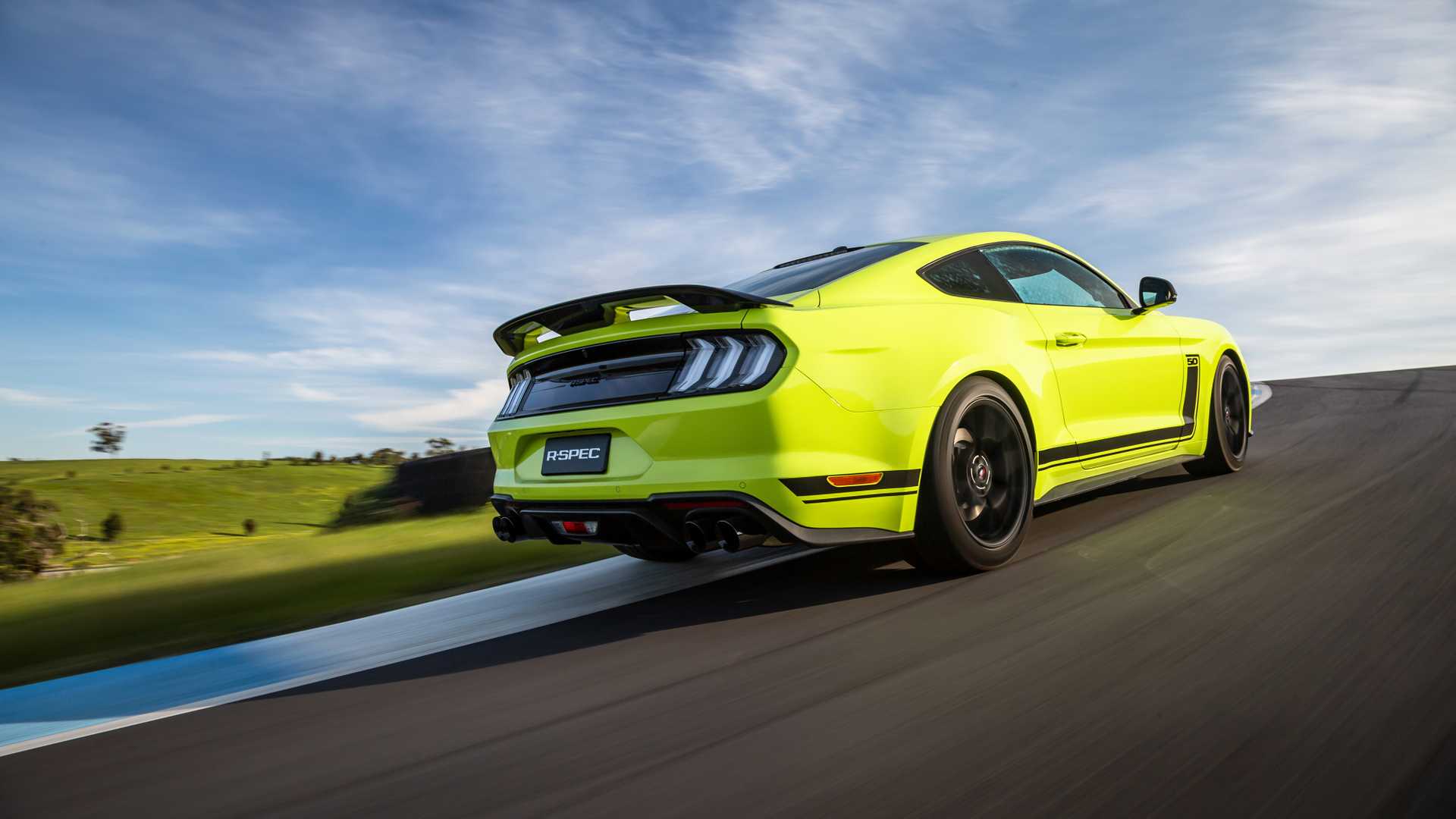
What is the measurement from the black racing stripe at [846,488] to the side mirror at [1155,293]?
2.37m

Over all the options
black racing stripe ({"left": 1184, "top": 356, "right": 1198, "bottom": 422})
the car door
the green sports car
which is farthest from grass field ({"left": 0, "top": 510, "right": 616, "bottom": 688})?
black racing stripe ({"left": 1184, "top": 356, "right": 1198, "bottom": 422})

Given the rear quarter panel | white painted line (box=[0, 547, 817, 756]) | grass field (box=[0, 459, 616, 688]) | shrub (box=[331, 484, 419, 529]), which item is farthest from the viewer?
shrub (box=[331, 484, 419, 529])

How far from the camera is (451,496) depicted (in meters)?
7.45

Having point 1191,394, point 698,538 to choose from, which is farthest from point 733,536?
point 1191,394

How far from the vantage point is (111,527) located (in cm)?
714

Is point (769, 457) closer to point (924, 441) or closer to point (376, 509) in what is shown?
point (924, 441)

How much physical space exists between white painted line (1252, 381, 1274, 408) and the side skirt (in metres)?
7.64

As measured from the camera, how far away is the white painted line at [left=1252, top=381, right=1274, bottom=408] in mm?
12184

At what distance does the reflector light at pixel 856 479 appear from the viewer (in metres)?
3.02

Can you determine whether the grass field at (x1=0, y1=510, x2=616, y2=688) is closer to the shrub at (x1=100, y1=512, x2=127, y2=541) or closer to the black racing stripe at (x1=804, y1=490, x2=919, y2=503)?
the shrub at (x1=100, y1=512, x2=127, y2=541)

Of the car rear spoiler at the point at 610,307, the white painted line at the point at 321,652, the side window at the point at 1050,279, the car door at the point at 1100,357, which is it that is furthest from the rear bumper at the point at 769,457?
the side window at the point at 1050,279

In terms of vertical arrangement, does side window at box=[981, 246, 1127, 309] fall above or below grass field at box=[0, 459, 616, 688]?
above

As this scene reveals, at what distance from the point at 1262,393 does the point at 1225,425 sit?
9.30 metres

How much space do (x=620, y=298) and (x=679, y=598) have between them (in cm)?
123
